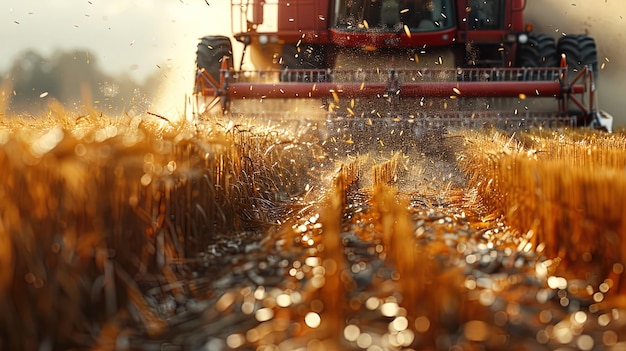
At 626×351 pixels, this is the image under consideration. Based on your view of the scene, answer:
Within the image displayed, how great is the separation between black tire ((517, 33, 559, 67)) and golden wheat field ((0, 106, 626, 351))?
29.8 feet

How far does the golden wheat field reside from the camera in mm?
2707

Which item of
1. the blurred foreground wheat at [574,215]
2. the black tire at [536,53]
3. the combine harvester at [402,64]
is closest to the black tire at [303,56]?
the combine harvester at [402,64]

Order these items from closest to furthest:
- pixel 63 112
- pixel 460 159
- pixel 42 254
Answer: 1. pixel 42 254
2. pixel 63 112
3. pixel 460 159

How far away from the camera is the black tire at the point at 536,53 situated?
1362cm

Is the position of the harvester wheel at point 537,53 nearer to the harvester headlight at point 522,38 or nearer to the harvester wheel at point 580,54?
the harvester wheel at point 580,54

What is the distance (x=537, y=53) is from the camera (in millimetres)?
13641

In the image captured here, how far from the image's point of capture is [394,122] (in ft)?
34.0

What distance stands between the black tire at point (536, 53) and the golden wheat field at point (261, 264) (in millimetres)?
9089

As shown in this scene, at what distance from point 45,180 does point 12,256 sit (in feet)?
1.24

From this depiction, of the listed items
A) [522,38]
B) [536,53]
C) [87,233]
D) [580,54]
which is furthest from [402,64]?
[87,233]

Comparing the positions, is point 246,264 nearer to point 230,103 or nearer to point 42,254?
point 42,254

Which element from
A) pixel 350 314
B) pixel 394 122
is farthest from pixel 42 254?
pixel 394 122

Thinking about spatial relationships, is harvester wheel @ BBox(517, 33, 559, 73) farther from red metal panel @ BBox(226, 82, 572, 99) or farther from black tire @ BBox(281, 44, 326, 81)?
black tire @ BBox(281, 44, 326, 81)

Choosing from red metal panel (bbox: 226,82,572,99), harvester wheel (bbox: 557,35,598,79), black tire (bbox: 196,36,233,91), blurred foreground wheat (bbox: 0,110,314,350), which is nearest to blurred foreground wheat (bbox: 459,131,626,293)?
blurred foreground wheat (bbox: 0,110,314,350)
